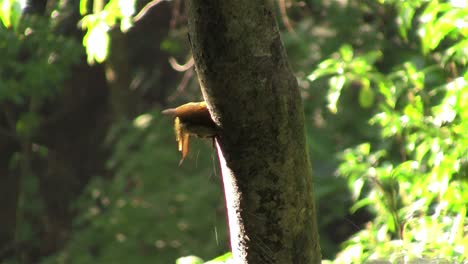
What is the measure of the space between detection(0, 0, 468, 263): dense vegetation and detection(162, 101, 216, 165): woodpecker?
568 mm

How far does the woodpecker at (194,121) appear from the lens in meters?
1.85

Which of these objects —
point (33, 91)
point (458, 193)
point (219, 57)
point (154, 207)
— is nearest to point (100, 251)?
point (154, 207)

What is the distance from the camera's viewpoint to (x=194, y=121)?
6.19 feet

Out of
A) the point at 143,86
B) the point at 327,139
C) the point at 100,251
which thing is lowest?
the point at 100,251

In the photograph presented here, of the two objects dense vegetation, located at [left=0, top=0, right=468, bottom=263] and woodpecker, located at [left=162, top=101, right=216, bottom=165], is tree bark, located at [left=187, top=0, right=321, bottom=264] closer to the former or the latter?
woodpecker, located at [left=162, top=101, right=216, bottom=165]

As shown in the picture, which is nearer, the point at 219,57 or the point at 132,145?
the point at 219,57

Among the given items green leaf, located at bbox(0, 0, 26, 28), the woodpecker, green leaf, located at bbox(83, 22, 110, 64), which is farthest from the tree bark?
green leaf, located at bbox(83, 22, 110, 64)

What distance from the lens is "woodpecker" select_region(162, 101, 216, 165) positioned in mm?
1848

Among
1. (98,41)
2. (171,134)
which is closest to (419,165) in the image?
(98,41)

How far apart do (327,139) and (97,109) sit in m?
3.13

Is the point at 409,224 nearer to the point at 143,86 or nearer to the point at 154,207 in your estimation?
the point at 154,207

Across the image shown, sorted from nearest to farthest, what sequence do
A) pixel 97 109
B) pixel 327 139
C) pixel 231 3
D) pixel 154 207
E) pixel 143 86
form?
pixel 231 3 → pixel 327 139 → pixel 154 207 → pixel 143 86 → pixel 97 109

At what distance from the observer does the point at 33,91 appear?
21.9 ft

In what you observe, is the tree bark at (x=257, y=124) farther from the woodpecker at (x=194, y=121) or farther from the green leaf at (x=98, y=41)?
the green leaf at (x=98, y=41)
